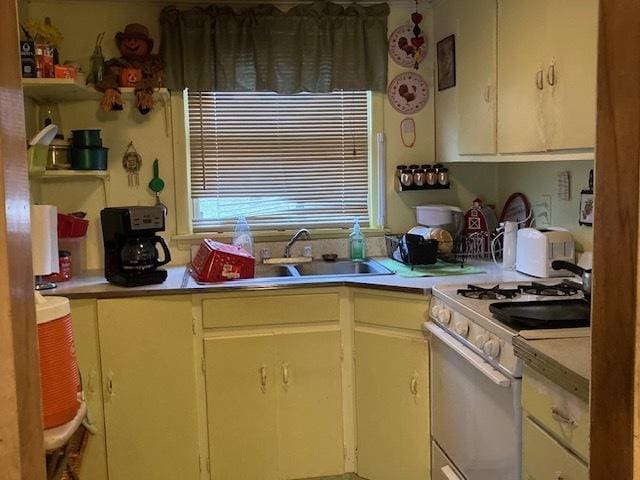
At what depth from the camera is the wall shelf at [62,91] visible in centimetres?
278

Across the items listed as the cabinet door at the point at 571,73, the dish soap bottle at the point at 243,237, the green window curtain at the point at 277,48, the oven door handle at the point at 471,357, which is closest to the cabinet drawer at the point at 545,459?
the oven door handle at the point at 471,357

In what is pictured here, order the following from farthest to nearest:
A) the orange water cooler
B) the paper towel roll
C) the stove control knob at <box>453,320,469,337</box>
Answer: the paper towel roll
the stove control knob at <box>453,320,469,337</box>
the orange water cooler

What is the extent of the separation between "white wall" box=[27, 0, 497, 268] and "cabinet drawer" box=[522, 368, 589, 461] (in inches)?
69.1

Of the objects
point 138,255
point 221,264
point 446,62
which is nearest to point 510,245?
point 446,62

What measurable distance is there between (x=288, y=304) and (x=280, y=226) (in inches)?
28.1

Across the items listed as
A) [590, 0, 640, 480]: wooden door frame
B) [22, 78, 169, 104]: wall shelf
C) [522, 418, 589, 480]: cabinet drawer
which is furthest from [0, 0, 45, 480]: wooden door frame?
[22, 78, 169, 104]: wall shelf

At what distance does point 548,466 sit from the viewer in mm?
1722

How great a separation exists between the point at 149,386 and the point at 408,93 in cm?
188

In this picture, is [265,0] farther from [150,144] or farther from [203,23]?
[150,144]

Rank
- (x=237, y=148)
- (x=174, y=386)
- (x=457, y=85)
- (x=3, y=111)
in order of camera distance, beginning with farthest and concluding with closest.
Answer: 1. (x=237, y=148)
2. (x=457, y=85)
3. (x=174, y=386)
4. (x=3, y=111)

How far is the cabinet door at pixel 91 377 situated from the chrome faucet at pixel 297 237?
1005 mm

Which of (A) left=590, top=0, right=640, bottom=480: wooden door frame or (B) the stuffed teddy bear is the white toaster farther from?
(A) left=590, top=0, right=640, bottom=480: wooden door frame

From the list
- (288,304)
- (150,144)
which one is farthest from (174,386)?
(150,144)

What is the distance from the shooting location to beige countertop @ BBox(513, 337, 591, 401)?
1534 millimetres
